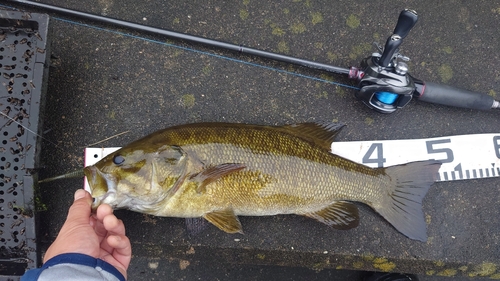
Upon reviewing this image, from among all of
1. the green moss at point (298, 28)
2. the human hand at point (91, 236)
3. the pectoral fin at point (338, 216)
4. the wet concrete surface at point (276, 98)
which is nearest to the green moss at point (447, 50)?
the wet concrete surface at point (276, 98)

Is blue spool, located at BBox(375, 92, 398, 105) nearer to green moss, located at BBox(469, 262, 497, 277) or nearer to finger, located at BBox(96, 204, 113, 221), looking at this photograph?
green moss, located at BBox(469, 262, 497, 277)

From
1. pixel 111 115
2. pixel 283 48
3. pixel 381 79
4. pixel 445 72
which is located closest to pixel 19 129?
pixel 111 115

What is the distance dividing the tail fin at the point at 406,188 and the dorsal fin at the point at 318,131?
0.44 meters

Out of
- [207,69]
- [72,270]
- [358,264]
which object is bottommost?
[358,264]

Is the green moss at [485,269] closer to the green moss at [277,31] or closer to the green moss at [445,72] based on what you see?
the green moss at [445,72]

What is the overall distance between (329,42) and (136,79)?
1555 millimetres

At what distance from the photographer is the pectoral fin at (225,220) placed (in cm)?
223

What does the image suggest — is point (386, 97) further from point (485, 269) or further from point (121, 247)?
point (121, 247)

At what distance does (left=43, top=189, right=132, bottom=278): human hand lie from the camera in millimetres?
1822

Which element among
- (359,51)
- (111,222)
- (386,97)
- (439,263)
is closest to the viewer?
(111,222)

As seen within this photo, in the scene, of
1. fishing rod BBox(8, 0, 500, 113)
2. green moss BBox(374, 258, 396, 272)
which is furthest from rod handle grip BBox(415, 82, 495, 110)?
green moss BBox(374, 258, 396, 272)

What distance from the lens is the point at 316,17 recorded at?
9.57ft

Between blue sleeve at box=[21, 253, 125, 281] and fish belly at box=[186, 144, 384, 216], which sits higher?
fish belly at box=[186, 144, 384, 216]

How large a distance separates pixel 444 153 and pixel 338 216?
40.7 inches
